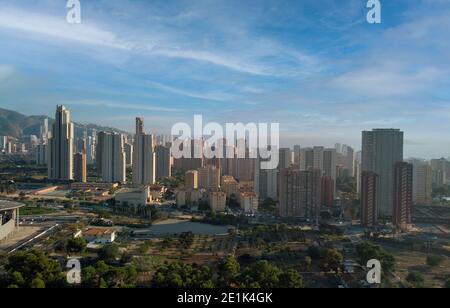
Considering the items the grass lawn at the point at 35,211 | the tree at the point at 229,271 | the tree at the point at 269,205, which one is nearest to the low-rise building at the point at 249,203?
the tree at the point at 269,205

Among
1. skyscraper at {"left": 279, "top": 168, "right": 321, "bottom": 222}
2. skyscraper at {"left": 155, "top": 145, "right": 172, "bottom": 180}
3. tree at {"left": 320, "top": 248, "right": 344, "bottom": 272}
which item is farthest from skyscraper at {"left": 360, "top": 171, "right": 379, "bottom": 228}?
skyscraper at {"left": 155, "top": 145, "right": 172, "bottom": 180}

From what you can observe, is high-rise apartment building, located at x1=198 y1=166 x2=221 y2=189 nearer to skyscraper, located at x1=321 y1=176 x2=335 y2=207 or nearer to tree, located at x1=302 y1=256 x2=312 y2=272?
skyscraper, located at x1=321 y1=176 x2=335 y2=207

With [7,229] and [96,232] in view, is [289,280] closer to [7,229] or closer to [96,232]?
[96,232]

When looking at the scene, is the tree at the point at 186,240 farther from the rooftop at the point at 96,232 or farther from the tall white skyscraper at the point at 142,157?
the tall white skyscraper at the point at 142,157

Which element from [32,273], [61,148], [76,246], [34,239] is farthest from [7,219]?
[61,148]

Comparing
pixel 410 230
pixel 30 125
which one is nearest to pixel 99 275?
pixel 410 230

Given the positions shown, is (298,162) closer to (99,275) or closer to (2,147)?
(99,275)
